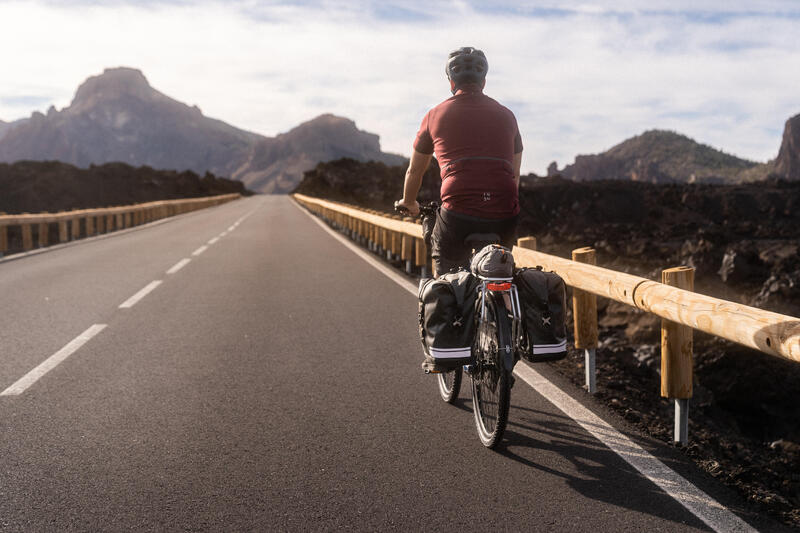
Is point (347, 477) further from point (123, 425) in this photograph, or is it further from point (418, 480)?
point (123, 425)

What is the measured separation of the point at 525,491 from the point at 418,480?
21.4 inches

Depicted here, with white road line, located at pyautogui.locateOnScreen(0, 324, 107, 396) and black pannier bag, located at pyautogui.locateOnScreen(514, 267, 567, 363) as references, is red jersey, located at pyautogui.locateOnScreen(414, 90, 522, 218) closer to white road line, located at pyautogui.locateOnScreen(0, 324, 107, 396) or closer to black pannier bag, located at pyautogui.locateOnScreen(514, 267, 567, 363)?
black pannier bag, located at pyautogui.locateOnScreen(514, 267, 567, 363)

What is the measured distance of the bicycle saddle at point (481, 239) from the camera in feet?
14.5

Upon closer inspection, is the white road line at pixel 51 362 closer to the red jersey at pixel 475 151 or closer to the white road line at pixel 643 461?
the red jersey at pixel 475 151

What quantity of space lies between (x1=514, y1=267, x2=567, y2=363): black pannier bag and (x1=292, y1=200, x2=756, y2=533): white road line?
722mm

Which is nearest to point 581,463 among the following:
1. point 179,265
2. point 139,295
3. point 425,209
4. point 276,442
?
point 276,442

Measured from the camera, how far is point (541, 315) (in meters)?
4.06

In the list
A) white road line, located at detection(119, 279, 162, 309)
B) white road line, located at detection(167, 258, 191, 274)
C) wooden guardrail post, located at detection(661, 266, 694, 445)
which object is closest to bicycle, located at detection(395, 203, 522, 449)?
wooden guardrail post, located at detection(661, 266, 694, 445)

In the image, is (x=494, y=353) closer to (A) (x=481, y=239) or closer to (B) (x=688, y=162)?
(A) (x=481, y=239)

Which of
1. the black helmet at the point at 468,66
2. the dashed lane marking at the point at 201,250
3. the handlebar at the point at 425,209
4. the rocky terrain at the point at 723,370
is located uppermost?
the black helmet at the point at 468,66

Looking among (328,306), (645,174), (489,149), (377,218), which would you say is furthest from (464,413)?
(645,174)

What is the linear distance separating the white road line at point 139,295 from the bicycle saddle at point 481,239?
19.8ft

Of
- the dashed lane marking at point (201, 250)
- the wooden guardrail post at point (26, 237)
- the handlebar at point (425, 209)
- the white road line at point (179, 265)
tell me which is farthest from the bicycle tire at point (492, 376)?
the wooden guardrail post at point (26, 237)

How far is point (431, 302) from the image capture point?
13.5ft
